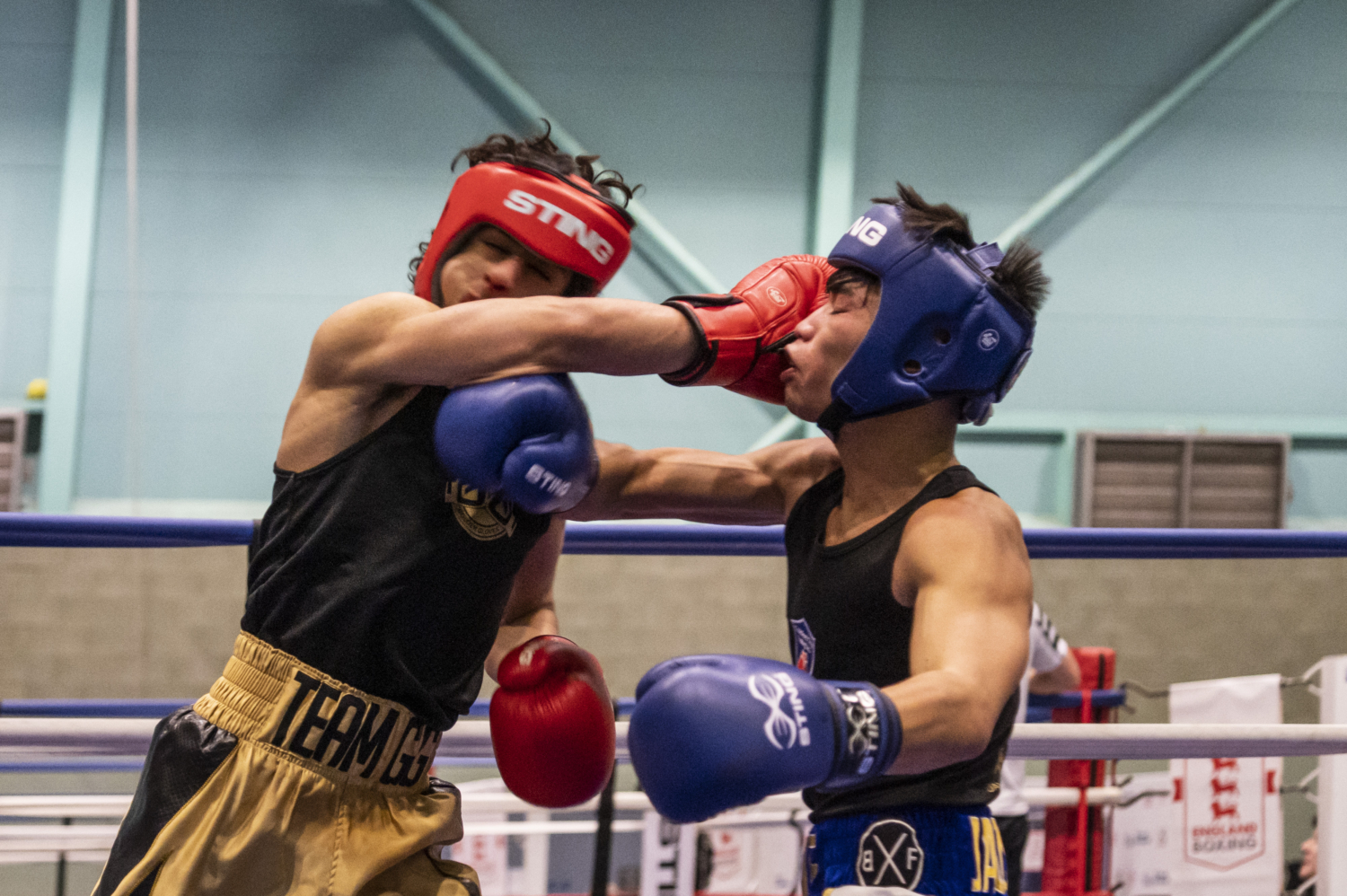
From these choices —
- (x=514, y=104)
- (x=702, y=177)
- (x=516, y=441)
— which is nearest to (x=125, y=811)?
(x=516, y=441)

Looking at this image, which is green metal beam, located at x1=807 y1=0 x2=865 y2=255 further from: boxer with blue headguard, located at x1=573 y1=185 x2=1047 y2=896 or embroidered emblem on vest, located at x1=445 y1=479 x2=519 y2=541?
embroidered emblem on vest, located at x1=445 y1=479 x2=519 y2=541

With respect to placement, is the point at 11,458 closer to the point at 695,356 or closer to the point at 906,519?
the point at 695,356

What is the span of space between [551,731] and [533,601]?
0.36 metres

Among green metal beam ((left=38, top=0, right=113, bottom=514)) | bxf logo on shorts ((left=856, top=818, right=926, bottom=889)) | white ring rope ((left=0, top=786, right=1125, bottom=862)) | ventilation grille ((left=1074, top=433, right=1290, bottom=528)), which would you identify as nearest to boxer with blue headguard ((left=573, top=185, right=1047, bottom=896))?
bxf logo on shorts ((left=856, top=818, right=926, bottom=889))

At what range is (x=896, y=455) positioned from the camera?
4.59ft

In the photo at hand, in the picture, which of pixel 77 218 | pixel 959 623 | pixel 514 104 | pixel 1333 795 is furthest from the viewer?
pixel 514 104

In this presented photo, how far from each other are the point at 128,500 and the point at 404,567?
536cm

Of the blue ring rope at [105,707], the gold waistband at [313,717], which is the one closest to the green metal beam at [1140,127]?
the blue ring rope at [105,707]

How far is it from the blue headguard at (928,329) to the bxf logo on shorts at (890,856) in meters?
0.50

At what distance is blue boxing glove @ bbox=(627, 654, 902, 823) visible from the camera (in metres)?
0.89

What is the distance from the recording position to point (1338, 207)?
6633mm

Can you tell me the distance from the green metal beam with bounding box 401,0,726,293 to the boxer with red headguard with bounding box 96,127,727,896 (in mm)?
4884

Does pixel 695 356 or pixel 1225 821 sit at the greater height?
pixel 695 356

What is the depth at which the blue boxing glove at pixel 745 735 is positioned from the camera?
0.89 m
